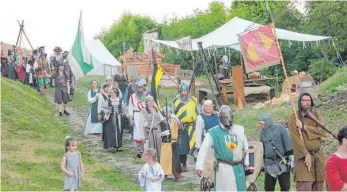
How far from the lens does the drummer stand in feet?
25.4

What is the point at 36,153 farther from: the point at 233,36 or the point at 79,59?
the point at 233,36

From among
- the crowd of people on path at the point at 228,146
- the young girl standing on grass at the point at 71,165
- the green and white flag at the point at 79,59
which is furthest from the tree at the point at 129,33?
the young girl standing on grass at the point at 71,165

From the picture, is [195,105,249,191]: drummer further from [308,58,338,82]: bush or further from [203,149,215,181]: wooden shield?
[308,58,338,82]: bush

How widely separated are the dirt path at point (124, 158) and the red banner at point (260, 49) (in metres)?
2.49

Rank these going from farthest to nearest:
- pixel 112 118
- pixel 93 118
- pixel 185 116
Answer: pixel 93 118 → pixel 112 118 → pixel 185 116

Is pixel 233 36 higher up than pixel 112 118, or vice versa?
pixel 233 36

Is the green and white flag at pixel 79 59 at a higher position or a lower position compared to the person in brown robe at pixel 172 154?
higher

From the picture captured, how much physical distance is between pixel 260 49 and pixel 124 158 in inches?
138

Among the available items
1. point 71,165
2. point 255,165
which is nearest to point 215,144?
point 255,165

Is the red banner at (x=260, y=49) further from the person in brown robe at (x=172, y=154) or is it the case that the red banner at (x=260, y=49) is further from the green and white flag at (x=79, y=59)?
the green and white flag at (x=79, y=59)

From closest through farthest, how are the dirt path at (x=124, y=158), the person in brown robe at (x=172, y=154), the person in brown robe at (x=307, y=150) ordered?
the person in brown robe at (x=307, y=150) → the dirt path at (x=124, y=158) → the person in brown robe at (x=172, y=154)

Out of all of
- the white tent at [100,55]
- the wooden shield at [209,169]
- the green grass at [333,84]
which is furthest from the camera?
the white tent at [100,55]

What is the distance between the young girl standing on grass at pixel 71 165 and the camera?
9.12 meters

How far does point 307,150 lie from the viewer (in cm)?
862
